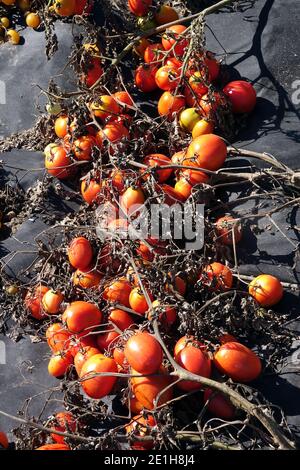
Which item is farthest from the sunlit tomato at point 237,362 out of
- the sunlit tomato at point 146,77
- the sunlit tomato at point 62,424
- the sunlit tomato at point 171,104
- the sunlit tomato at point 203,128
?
the sunlit tomato at point 146,77

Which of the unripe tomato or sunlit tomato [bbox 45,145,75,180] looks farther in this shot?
sunlit tomato [bbox 45,145,75,180]

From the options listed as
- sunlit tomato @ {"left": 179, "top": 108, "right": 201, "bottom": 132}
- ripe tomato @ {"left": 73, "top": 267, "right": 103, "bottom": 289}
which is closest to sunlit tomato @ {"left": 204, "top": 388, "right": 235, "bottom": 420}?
ripe tomato @ {"left": 73, "top": 267, "right": 103, "bottom": 289}

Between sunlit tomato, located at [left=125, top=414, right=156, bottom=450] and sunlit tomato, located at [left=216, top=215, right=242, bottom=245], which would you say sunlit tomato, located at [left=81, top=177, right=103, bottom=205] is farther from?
sunlit tomato, located at [left=125, top=414, right=156, bottom=450]

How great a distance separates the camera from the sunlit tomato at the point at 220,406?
279cm

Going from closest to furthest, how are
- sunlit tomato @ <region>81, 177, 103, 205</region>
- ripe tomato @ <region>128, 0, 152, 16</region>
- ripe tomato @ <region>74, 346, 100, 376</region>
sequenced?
ripe tomato @ <region>74, 346, 100, 376</region>
sunlit tomato @ <region>81, 177, 103, 205</region>
ripe tomato @ <region>128, 0, 152, 16</region>

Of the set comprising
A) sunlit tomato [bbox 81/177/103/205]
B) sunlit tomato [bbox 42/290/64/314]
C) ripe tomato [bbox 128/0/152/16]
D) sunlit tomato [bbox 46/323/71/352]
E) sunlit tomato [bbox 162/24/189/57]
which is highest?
ripe tomato [bbox 128/0/152/16]

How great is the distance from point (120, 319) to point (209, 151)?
107 centimetres

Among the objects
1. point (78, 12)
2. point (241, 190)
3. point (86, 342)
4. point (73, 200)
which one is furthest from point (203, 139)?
point (78, 12)

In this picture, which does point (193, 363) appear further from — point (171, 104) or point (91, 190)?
point (171, 104)

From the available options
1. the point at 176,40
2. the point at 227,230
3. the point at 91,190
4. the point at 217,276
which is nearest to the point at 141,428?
the point at 217,276

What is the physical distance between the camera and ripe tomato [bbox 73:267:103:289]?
3334 mm

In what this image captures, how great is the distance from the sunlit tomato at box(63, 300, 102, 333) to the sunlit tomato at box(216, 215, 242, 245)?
0.77m

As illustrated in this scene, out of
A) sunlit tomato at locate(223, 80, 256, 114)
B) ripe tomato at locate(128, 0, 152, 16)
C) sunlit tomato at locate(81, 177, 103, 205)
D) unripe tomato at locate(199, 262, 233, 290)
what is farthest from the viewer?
ripe tomato at locate(128, 0, 152, 16)

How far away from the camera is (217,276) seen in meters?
3.17
